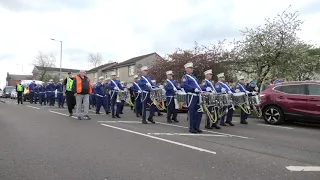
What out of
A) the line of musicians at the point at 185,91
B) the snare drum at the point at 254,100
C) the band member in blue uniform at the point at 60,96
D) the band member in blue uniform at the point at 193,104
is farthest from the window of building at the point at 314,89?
the band member in blue uniform at the point at 60,96

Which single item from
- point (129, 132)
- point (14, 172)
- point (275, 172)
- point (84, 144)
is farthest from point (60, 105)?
point (275, 172)

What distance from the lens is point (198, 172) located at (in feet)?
16.3

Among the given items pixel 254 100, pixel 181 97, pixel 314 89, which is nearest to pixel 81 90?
pixel 181 97

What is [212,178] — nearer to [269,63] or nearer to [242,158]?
[242,158]

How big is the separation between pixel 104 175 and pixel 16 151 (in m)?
2.45

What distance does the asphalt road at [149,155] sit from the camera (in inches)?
191

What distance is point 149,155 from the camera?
6.03 meters

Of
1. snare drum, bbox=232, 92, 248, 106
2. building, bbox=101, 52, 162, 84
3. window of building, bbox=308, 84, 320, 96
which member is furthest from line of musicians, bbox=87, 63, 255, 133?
building, bbox=101, 52, 162, 84

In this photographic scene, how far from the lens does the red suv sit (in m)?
11.1

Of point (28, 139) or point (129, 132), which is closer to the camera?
point (28, 139)

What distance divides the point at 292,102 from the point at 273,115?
0.89 m

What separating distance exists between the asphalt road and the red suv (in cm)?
236

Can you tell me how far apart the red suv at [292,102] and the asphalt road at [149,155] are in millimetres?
2364

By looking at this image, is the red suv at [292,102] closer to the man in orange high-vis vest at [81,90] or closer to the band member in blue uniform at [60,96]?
the man in orange high-vis vest at [81,90]
